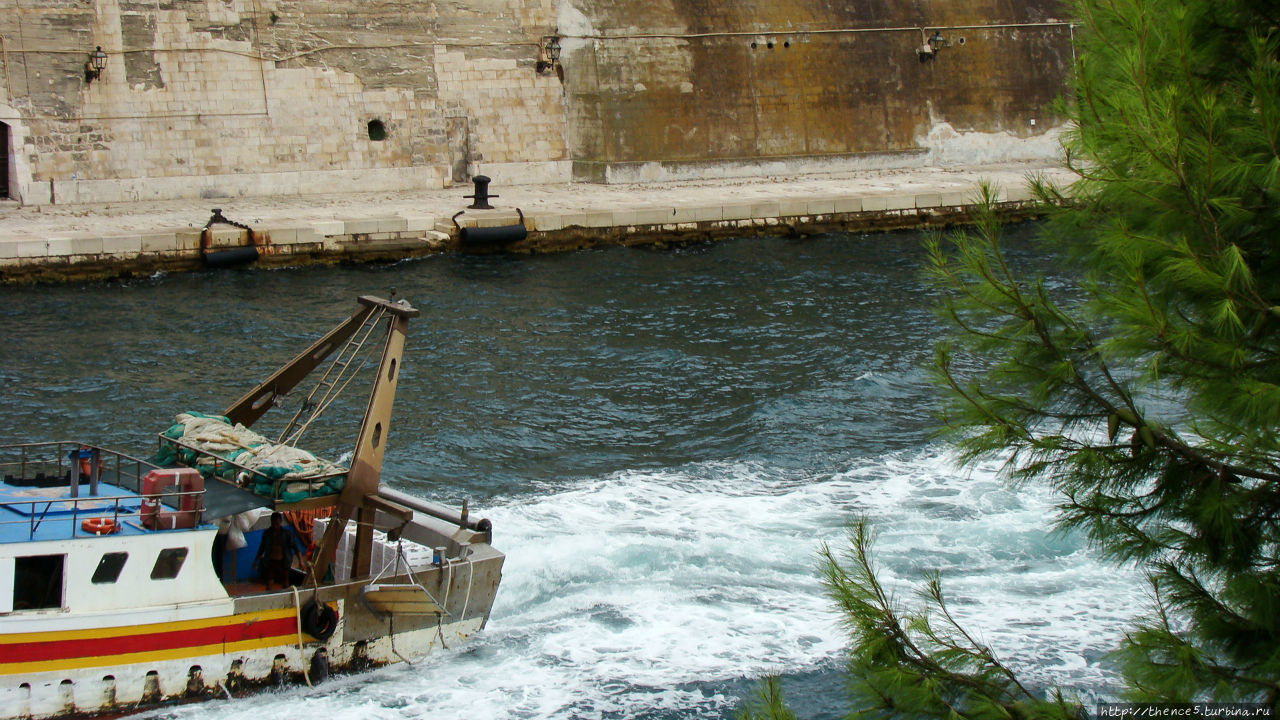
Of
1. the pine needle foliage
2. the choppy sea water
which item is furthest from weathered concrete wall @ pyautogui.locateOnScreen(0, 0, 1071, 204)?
the pine needle foliage

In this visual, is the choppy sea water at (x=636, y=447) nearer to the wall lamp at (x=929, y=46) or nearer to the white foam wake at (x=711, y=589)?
the white foam wake at (x=711, y=589)

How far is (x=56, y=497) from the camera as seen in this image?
32.5ft

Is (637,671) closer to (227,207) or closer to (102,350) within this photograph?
(102,350)

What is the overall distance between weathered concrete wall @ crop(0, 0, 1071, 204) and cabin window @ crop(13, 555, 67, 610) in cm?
1853

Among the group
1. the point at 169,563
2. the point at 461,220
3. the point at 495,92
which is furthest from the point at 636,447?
the point at 495,92

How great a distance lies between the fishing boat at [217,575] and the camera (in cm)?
914

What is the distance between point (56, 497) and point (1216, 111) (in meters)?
8.67

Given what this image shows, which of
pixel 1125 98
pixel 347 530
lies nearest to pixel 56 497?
pixel 347 530

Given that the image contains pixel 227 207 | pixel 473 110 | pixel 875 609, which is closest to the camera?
pixel 875 609

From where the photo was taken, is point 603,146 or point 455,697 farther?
point 603,146

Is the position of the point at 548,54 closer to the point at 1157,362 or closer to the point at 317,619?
the point at 317,619

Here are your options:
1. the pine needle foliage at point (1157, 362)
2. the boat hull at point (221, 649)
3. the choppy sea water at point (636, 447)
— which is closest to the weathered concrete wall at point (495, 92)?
the choppy sea water at point (636, 447)

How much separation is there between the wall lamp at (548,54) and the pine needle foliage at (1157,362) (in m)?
25.7

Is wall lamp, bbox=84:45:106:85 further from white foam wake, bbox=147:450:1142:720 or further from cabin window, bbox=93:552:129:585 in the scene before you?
cabin window, bbox=93:552:129:585
